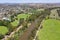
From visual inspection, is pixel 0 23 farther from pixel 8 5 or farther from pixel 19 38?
pixel 8 5

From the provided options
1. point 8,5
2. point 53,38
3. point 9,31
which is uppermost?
point 53,38

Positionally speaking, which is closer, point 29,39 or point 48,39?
point 48,39

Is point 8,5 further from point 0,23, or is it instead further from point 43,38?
point 43,38

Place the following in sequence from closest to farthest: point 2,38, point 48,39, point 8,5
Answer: point 48,39
point 2,38
point 8,5

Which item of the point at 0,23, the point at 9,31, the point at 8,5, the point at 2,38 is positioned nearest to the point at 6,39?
the point at 2,38

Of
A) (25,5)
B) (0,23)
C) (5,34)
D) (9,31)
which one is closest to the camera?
(5,34)

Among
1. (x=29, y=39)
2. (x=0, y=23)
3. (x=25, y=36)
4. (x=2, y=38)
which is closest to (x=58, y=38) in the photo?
(x=29, y=39)

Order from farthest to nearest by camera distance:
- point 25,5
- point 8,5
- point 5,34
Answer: point 8,5 < point 25,5 < point 5,34

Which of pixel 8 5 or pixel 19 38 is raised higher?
pixel 19 38

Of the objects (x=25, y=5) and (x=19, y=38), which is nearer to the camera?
(x=19, y=38)
